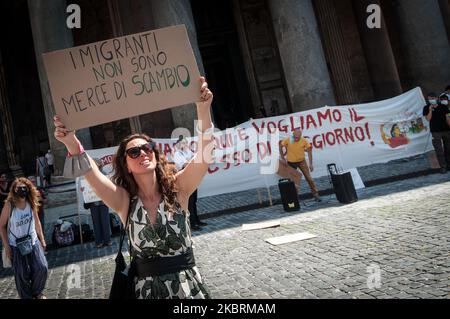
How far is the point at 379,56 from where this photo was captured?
17.6 m

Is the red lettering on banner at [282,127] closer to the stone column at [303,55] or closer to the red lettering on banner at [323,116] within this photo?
the red lettering on banner at [323,116]

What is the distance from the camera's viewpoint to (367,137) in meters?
10.3

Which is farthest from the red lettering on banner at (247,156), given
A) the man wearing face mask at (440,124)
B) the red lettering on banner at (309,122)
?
the man wearing face mask at (440,124)

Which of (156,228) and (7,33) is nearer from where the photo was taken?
(156,228)

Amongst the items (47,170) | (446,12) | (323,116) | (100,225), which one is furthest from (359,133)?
(446,12)

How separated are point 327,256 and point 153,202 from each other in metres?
3.10

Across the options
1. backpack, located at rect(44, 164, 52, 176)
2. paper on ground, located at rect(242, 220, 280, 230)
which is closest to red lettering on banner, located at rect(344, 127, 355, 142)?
paper on ground, located at rect(242, 220, 280, 230)

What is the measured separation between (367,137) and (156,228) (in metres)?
Result: 9.38

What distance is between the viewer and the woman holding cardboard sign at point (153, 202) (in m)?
1.98

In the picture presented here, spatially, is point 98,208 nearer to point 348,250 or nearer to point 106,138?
point 348,250

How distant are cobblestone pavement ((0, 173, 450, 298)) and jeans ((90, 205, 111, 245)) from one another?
0.80ft

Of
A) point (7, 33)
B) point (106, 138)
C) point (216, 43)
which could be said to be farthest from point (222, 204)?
point (7, 33)

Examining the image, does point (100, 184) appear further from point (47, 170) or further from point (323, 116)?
point (47, 170)

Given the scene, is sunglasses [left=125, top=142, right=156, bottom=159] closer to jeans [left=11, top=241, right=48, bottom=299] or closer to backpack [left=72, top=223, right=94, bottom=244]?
jeans [left=11, top=241, right=48, bottom=299]
